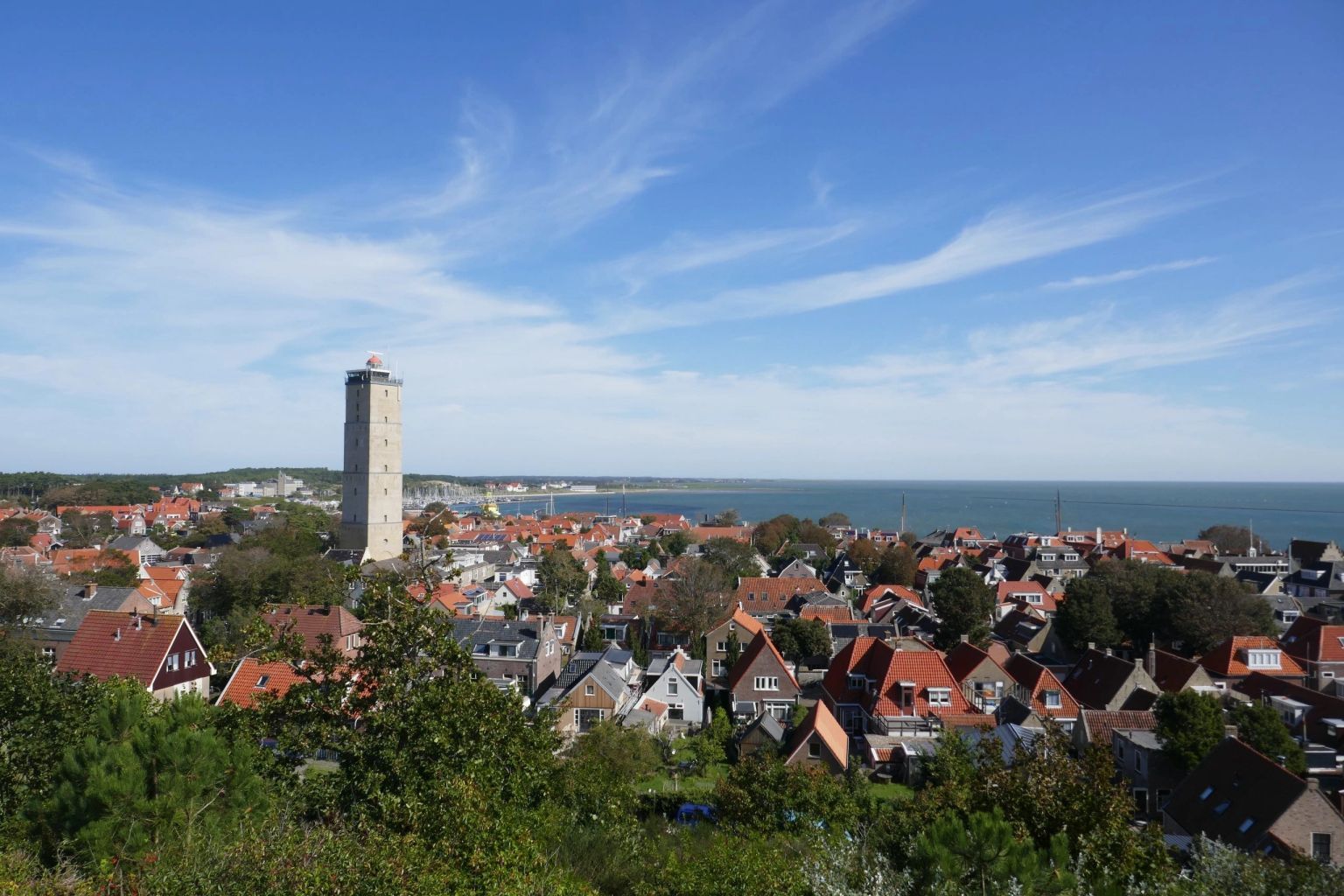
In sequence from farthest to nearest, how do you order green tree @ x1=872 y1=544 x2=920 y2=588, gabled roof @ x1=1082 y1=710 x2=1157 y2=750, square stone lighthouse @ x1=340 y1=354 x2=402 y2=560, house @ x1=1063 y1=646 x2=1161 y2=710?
square stone lighthouse @ x1=340 y1=354 x2=402 y2=560 → green tree @ x1=872 y1=544 x2=920 y2=588 → house @ x1=1063 y1=646 x2=1161 y2=710 → gabled roof @ x1=1082 y1=710 x2=1157 y2=750

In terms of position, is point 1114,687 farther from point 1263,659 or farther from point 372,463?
point 372,463

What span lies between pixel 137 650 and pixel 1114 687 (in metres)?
31.1

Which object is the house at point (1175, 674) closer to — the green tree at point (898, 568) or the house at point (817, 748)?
the house at point (817, 748)

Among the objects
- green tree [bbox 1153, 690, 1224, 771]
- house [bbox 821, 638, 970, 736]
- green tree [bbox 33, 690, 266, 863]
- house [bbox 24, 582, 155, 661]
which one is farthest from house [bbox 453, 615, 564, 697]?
green tree [bbox 1153, 690, 1224, 771]

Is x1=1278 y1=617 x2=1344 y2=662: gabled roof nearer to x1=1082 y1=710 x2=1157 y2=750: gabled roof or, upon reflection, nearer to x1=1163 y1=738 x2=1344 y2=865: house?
x1=1082 y1=710 x2=1157 y2=750: gabled roof

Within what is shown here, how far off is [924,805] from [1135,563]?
121 feet

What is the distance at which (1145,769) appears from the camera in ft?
67.0

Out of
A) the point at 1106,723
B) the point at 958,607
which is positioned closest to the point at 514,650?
the point at 1106,723

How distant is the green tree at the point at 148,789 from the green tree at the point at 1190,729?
20570 mm

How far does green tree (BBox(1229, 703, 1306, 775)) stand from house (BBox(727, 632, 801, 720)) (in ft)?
42.5

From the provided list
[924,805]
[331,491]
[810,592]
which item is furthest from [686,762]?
[331,491]

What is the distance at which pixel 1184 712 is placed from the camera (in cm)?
1972

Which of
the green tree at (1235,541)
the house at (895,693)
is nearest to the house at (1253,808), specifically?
the house at (895,693)

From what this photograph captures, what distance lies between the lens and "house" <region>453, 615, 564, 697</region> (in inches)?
1125
